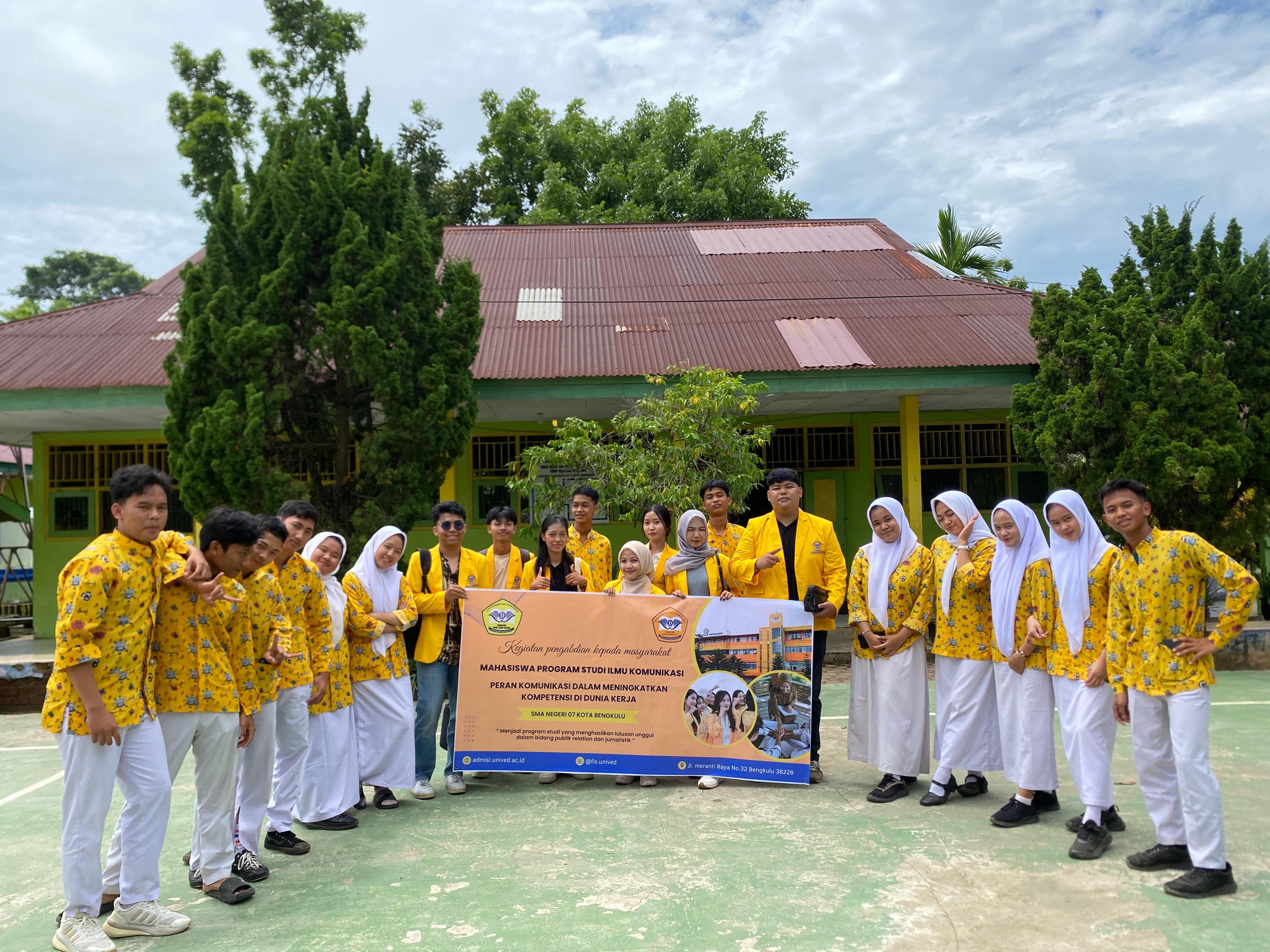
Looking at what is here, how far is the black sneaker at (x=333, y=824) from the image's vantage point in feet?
14.5

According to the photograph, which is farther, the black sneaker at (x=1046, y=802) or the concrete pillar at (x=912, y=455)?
the concrete pillar at (x=912, y=455)

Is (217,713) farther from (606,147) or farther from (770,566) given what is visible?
(606,147)

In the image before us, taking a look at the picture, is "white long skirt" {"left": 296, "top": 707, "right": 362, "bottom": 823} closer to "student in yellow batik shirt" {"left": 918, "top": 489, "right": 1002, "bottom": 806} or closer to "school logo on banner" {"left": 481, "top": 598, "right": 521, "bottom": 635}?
"school logo on banner" {"left": 481, "top": 598, "right": 521, "bottom": 635}

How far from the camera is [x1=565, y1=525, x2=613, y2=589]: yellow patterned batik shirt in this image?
5.86 meters

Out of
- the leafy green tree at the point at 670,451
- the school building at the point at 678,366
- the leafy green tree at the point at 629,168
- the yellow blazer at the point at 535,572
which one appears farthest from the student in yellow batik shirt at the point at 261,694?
the leafy green tree at the point at 629,168

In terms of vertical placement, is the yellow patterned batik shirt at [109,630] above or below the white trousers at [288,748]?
above

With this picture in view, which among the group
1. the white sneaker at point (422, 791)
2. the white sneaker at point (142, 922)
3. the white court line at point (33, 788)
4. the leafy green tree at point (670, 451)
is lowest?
the white court line at point (33, 788)

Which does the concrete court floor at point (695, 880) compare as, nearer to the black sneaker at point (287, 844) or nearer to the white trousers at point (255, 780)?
the black sneaker at point (287, 844)

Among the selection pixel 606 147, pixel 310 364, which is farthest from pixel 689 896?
pixel 606 147

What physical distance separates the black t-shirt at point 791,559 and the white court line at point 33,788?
14.5 ft

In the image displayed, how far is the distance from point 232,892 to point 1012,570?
3.61 m

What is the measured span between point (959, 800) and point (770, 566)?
152 cm

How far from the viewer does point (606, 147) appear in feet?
70.7

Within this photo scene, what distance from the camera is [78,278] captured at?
4375 centimetres
